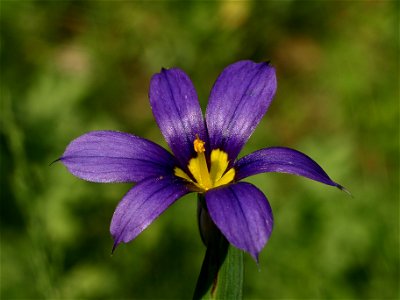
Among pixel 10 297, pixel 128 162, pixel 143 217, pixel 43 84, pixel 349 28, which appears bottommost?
pixel 10 297

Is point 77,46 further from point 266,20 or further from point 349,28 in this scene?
point 349,28

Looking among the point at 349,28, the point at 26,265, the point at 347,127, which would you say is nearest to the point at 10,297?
the point at 26,265

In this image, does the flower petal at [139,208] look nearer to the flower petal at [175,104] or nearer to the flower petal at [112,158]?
the flower petal at [112,158]

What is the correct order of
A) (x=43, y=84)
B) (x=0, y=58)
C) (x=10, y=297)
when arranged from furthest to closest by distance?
(x=0, y=58) → (x=43, y=84) → (x=10, y=297)

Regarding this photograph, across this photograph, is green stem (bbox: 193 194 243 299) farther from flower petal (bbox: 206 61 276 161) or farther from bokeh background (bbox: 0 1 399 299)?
bokeh background (bbox: 0 1 399 299)

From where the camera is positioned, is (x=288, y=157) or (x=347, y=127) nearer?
(x=288, y=157)

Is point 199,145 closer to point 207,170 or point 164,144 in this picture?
point 207,170
